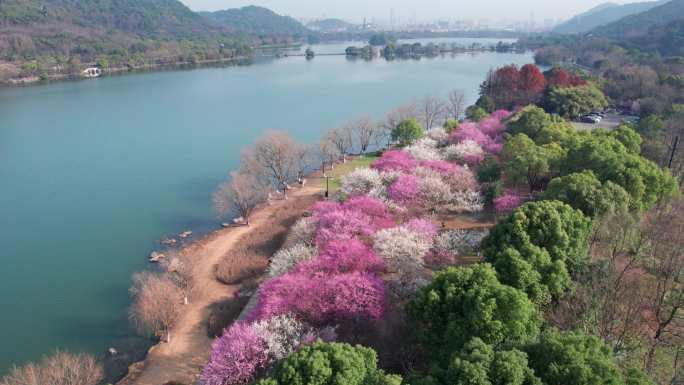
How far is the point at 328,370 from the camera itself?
29.0 feet

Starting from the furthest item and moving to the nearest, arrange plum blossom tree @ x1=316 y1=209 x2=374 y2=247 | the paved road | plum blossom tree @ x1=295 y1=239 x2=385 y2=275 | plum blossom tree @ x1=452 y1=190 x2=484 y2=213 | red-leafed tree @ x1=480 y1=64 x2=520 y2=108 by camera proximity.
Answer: red-leafed tree @ x1=480 y1=64 x2=520 y2=108 → the paved road → plum blossom tree @ x1=452 y1=190 x2=484 y2=213 → plum blossom tree @ x1=316 y1=209 x2=374 y2=247 → plum blossom tree @ x1=295 y1=239 x2=385 y2=275

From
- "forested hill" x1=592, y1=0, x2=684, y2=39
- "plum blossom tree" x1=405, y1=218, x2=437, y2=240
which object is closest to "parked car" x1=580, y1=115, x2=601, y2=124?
"plum blossom tree" x1=405, y1=218, x2=437, y2=240

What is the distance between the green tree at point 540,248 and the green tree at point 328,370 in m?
5.05

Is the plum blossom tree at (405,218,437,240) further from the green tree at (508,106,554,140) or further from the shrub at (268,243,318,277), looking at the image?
the green tree at (508,106,554,140)

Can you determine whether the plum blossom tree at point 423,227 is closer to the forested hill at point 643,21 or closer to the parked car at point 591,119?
the parked car at point 591,119

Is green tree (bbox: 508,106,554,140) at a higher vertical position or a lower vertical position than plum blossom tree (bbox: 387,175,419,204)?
higher

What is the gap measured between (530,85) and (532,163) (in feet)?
74.7

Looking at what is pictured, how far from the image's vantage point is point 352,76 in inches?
3189

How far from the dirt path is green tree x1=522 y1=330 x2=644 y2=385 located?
32.3 feet

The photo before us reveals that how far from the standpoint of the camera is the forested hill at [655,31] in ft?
231

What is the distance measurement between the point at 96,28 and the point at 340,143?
10845cm

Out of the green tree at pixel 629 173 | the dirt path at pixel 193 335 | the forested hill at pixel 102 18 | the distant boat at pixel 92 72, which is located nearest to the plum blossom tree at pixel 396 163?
the green tree at pixel 629 173

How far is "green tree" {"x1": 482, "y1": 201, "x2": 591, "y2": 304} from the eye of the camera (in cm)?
1213

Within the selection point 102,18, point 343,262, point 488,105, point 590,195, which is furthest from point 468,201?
point 102,18
